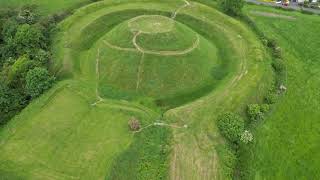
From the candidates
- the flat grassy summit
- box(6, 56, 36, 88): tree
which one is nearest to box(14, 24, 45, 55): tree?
box(6, 56, 36, 88): tree

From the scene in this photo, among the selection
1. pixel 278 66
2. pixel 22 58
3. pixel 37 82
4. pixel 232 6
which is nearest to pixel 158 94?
pixel 37 82

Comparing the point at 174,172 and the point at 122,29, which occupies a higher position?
the point at 122,29

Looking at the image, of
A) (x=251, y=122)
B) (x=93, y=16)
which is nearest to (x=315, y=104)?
(x=251, y=122)

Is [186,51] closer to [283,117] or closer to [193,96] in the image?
[193,96]

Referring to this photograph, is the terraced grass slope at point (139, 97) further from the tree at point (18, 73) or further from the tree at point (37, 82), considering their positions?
the tree at point (18, 73)

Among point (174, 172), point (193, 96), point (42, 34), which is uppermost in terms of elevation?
point (42, 34)

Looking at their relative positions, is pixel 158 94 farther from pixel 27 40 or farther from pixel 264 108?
pixel 27 40

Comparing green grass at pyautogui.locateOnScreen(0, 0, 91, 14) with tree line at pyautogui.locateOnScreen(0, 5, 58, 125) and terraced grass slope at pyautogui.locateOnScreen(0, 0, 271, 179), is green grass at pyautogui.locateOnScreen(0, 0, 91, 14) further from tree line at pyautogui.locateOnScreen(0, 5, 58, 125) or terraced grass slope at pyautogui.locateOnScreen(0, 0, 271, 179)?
terraced grass slope at pyautogui.locateOnScreen(0, 0, 271, 179)
